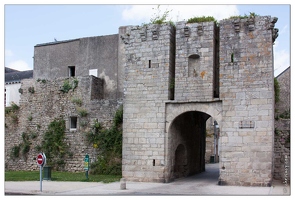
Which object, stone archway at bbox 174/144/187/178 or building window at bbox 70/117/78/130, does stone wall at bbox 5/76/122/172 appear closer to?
building window at bbox 70/117/78/130

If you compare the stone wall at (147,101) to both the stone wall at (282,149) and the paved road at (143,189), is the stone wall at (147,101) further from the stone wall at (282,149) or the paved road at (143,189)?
the stone wall at (282,149)

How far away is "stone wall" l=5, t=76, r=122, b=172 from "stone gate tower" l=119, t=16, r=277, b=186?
3121mm

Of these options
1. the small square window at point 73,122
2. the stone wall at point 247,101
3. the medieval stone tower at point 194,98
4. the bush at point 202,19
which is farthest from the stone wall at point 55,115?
the stone wall at point 247,101

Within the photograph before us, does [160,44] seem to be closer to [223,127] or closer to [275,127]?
[223,127]

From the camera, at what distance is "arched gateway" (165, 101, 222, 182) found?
14.4 metres

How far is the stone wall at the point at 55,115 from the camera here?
1828cm

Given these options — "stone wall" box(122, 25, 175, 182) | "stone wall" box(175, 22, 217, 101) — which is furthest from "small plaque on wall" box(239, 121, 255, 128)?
"stone wall" box(122, 25, 175, 182)

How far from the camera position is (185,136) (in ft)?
54.9

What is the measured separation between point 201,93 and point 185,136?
300 centimetres

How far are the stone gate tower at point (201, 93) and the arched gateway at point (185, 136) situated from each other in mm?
37

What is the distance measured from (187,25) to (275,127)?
16.5 ft

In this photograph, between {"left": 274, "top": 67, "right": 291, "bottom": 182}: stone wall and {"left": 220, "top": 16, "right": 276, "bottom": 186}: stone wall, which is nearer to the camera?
{"left": 220, "top": 16, "right": 276, "bottom": 186}: stone wall

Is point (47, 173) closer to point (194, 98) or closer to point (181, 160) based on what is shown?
point (181, 160)

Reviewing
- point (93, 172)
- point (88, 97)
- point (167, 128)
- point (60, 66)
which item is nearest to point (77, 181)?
point (93, 172)
